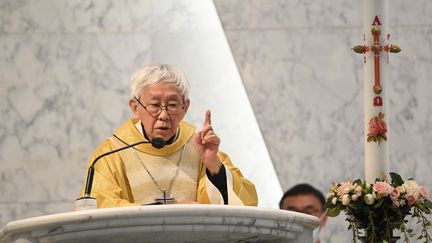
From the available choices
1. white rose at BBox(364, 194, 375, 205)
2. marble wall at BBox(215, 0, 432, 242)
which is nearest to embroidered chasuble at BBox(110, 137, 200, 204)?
white rose at BBox(364, 194, 375, 205)

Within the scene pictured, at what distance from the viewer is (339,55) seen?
799cm

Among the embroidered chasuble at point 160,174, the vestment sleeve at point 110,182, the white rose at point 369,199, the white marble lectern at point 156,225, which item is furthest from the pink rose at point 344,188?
the white marble lectern at point 156,225

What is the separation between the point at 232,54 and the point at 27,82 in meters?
1.45

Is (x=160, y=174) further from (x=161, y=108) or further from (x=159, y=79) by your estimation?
(x=159, y=79)

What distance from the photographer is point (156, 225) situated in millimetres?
3572

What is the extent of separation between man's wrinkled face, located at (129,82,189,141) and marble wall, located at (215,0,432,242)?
2579 millimetres

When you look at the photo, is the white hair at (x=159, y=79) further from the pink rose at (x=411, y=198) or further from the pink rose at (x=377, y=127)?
the pink rose at (x=411, y=198)

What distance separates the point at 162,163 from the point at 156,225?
6.38 ft

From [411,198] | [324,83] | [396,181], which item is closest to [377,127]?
[396,181]

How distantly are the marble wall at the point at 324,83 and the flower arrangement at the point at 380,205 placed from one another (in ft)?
7.99

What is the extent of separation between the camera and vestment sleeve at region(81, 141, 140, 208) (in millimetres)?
4984

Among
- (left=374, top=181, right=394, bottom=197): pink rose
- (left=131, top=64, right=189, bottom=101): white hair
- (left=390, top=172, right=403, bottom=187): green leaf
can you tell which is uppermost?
(left=131, top=64, right=189, bottom=101): white hair

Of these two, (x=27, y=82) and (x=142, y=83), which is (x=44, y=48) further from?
(x=142, y=83)

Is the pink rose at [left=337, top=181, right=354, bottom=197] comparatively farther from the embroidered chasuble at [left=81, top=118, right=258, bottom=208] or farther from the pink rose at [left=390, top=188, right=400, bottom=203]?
the embroidered chasuble at [left=81, top=118, right=258, bottom=208]
